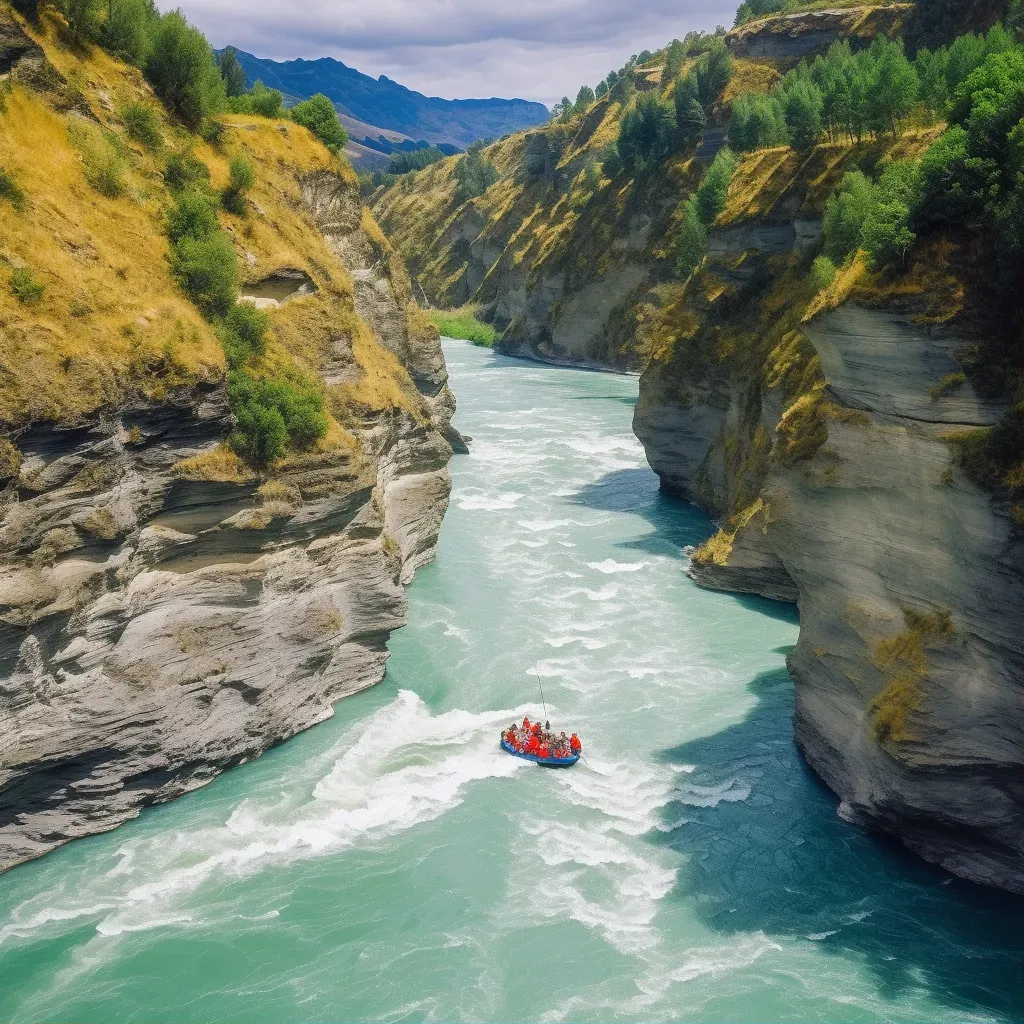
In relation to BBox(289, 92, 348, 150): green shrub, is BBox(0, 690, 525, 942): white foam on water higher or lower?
lower

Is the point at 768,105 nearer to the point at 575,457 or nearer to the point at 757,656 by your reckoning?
the point at 575,457

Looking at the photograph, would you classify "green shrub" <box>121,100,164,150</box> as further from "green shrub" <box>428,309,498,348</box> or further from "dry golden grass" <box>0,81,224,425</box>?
"green shrub" <box>428,309,498,348</box>

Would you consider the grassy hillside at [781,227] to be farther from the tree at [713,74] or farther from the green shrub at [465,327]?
the green shrub at [465,327]

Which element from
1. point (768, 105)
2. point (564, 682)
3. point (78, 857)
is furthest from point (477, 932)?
point (768, 105)

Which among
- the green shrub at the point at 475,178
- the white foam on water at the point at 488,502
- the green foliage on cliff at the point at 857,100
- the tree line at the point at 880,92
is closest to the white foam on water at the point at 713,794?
the white foam on water at the point at 488,502

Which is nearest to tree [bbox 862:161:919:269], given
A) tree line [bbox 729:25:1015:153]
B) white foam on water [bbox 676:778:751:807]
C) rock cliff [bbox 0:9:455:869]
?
white foam on water [bbox 676:778:751:807]
